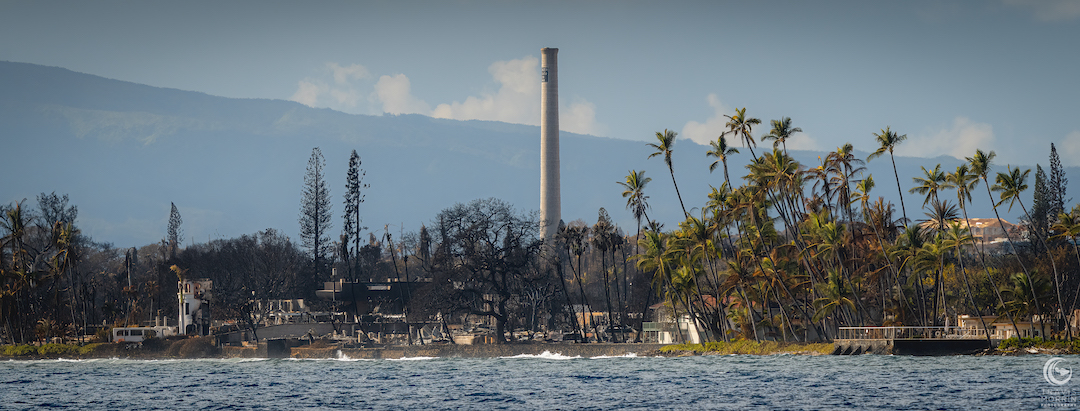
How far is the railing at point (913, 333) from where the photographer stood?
78438mm

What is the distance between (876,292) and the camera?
8919 cm

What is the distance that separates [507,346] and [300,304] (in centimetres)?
4683

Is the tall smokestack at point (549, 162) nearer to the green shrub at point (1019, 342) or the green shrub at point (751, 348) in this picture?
the green shrub at point (751, 348)

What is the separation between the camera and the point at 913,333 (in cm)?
8000

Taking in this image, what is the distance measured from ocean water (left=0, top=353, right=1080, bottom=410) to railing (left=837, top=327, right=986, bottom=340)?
138 inches

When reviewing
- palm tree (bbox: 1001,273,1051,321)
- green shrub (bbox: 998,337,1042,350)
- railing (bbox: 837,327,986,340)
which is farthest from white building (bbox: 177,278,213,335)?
palm tree (bbox: 1001,273,1051,321)

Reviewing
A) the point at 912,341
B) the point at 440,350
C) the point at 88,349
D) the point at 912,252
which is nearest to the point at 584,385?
the point at 912,341

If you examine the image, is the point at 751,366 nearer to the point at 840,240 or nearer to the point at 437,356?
the point at 840,240

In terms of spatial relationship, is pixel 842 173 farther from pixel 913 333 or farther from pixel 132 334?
pixel 132 334

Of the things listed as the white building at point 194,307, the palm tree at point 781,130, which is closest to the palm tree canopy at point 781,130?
the palm tree at point 781,130

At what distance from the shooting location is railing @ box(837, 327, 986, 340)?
78.4 meters
